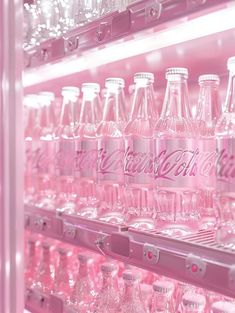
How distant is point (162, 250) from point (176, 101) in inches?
17.1

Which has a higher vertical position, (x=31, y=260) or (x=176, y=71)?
(x=176, y=71)

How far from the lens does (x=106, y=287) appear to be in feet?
4.52

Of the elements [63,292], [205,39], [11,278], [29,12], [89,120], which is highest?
[29,12]

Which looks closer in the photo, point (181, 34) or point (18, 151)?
point (181, 34)

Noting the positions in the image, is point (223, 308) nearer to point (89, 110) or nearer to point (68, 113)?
point (89, 110)

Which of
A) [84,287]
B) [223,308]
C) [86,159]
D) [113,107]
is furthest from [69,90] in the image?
[223,308]

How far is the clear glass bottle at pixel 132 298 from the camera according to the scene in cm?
128

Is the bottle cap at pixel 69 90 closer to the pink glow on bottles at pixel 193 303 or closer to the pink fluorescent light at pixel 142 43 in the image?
the pink fluorescent light at pixel 142 43

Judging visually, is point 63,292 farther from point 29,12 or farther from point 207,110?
point 29,12

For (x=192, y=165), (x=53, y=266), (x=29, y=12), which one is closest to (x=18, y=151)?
(x=192, y=165)

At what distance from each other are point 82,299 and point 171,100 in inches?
24.1

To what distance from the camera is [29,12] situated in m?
1.80

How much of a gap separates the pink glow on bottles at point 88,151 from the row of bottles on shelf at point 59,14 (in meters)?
0.21

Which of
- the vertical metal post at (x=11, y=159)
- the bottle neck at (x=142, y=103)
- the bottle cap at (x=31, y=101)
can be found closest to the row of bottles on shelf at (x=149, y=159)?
the bottle neck at (x=142, y=103)
